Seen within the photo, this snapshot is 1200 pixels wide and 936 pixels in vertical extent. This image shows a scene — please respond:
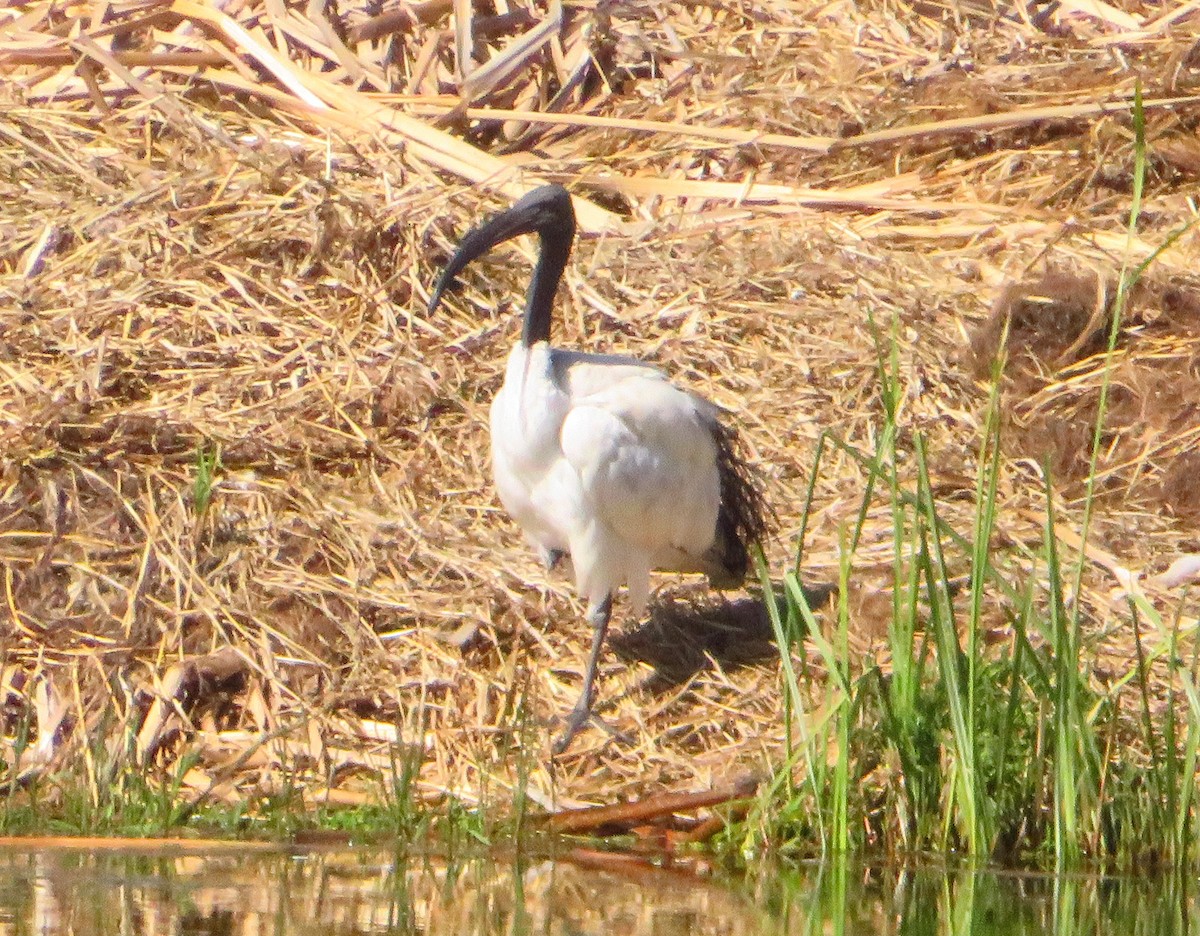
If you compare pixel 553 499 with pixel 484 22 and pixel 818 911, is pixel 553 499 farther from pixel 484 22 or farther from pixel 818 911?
pixel 484 22

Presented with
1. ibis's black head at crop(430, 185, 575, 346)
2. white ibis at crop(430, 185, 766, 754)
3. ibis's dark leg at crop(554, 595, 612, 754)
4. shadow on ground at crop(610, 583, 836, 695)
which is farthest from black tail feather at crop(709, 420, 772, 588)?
ibis's black head at crop(430, 185, 575, 346)

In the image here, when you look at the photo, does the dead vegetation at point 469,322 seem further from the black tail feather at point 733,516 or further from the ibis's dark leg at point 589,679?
the black tail feather at point 733,516

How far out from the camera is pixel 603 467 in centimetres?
631

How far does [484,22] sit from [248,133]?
1.16 metres

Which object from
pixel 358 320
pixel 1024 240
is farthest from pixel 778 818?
pixel 1024 240

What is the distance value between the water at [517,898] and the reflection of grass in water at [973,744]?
0.13 m

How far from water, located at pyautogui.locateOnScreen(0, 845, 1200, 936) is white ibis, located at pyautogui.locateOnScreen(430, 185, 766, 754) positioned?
1247mm

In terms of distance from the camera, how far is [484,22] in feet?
30.5

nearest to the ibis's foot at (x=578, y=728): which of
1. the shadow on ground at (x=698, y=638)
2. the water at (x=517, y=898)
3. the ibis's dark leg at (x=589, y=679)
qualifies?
the ibis's dark leg at (x=589, y=679)

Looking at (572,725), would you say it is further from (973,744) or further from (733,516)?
(973,744)

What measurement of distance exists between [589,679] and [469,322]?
209 centimetres

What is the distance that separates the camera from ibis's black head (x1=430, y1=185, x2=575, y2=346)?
6758mm

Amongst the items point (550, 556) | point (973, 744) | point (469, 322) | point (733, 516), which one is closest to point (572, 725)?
point (550, 556)

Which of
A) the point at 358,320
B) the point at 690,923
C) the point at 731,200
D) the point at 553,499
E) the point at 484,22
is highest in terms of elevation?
the point at 484,22
